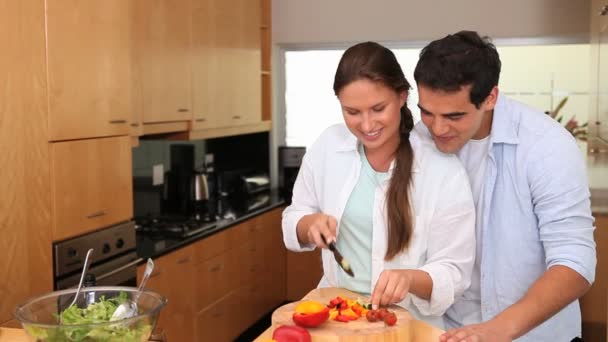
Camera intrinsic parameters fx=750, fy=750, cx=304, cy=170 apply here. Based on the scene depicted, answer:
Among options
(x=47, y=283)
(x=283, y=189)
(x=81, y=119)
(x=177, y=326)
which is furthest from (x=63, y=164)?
(x=283, y=189)

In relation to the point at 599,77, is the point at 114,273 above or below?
below

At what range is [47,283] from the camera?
9.06ft

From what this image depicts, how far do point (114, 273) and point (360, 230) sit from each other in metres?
1.52

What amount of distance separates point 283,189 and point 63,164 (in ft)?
9.35

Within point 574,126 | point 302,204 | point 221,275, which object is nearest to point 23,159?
point 302,204

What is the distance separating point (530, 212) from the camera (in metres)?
1.93

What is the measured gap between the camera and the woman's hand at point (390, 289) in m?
1.73

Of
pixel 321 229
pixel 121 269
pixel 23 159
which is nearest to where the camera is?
pixel 321 229

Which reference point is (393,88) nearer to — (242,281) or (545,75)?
(242,281)

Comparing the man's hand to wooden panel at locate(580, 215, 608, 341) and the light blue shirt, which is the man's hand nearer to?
the light blue shirt

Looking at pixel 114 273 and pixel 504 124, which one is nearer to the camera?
pixel 504 124

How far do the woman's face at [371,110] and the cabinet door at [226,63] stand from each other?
2512 millimetres

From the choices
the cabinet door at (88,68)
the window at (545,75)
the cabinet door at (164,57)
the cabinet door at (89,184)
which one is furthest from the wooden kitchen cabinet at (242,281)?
the window at (545,75)

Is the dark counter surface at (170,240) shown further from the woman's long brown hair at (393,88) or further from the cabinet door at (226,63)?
the woman's long brown hair at (393,88)
